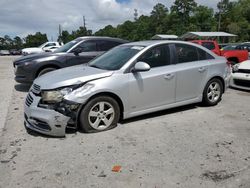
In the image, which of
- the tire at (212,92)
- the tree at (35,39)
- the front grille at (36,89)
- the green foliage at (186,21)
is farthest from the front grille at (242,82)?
the tree at (35,39)

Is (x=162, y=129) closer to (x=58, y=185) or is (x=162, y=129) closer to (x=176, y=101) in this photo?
(x=176, y=101)

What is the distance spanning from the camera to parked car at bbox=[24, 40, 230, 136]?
Answer: 4.34 metres

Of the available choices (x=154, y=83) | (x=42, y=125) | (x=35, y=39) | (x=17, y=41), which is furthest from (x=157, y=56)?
(x=17, y=41)

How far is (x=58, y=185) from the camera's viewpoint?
3094 mm

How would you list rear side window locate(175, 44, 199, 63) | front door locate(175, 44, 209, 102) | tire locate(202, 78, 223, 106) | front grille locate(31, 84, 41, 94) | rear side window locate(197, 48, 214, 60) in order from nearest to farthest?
front grille locate(31, 84, 41, 94)
front door locate(175, 44, 209, 102)
rear side window locate(175, 44, 199, 63)
rear side window locate(197, 48, 214, 60)
tire locate(202, 78, 223, 106)

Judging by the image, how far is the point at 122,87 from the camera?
4.72 metres

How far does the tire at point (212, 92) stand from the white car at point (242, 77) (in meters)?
1.76

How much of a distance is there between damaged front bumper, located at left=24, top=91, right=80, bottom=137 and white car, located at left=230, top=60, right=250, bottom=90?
5379 mm

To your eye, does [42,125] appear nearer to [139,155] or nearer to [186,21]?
[139,155]

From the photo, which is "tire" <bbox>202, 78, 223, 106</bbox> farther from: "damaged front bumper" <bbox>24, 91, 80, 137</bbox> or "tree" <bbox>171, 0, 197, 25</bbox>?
"tree" <bbox>171, 0, 197, 25</bbox>

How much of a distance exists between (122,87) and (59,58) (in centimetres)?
415

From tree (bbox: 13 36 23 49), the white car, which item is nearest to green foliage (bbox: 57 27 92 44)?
tree (bbox: 13 36 23 49)

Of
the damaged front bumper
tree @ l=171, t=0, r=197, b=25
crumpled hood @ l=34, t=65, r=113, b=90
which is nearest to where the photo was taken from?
the damaged front bumper

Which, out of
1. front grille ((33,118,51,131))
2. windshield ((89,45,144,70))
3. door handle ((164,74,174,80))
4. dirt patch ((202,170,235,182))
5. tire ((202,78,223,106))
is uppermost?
windshield ((89,45,144,70))
